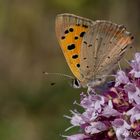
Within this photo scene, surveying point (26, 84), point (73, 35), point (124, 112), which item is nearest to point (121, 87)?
point (124, 112)

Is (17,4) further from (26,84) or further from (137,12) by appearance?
(137,12)

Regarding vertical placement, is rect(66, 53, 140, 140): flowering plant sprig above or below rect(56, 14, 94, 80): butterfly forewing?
below

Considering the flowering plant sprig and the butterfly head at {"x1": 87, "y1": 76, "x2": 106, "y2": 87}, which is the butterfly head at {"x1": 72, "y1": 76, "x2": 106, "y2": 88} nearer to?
the butterfly head at {"x1": 87, "y1": 76, "x2": 106, "y2": 87}

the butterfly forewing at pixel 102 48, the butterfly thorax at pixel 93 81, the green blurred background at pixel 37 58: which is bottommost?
the green blurred background at pixel 37 58

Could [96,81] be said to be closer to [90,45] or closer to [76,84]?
[76,84]

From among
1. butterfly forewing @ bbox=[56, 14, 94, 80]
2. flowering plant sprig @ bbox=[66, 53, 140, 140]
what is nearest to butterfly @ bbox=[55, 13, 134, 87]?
butterfly forewing @ bbox=[56, 14, 94, 80]

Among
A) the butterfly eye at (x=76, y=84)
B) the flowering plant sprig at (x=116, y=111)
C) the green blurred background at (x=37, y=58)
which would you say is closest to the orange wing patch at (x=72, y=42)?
the butterfly eye at (x=76, y=84)

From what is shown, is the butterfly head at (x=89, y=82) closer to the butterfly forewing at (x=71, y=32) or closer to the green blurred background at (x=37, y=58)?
the butterfly forewing at (x=71, y=32)

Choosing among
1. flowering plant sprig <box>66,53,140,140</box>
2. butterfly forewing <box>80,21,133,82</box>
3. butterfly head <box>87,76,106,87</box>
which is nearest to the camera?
flowering plant sprig <box>66,53,140,140</box>

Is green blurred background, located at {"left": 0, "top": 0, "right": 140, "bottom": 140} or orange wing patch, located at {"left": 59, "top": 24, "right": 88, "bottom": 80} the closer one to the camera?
orange wing patch, located at {"left": 59, "top": 24, "right": 88, "bottom": 80}
